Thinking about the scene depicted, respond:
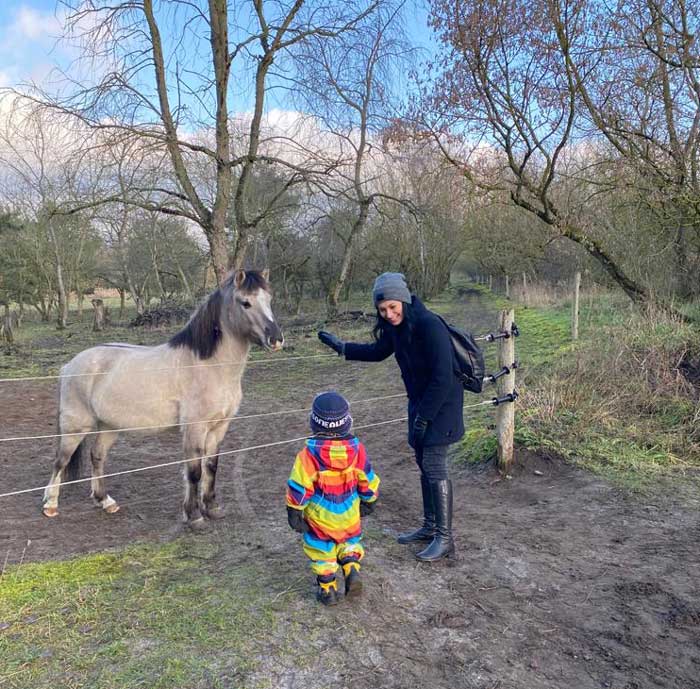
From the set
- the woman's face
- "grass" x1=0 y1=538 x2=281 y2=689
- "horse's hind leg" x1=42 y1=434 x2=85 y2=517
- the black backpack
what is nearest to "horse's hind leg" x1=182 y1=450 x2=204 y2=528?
"grass" x1=0 y1=538 x2=281 y2=689

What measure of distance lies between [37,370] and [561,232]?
1090cm

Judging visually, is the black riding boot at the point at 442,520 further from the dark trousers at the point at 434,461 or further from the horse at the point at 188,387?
the horse at the point at 188,387

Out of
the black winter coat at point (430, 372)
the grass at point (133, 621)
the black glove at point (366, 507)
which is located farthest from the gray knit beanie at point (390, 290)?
the grass at point (133, 621)

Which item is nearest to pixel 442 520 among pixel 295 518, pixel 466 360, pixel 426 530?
pixel 426 530

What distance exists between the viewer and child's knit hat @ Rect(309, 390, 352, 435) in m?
2.63

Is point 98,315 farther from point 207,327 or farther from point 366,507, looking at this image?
point 366,507

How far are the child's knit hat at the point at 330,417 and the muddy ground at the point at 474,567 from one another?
0.94 meters

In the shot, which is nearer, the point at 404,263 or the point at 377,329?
the point at 377,329

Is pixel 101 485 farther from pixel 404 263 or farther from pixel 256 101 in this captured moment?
pixel 404 263

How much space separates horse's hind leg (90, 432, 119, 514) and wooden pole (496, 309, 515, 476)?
3.36 m

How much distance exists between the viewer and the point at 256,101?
10.9 meters

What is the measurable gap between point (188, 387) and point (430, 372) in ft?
6.44

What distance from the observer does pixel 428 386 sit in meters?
3.11

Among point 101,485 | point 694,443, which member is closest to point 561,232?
point 694,443
